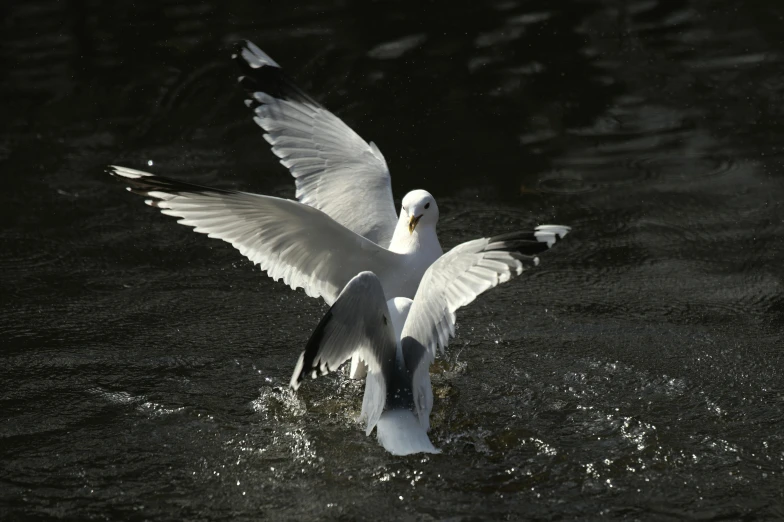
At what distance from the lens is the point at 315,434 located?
482 cm

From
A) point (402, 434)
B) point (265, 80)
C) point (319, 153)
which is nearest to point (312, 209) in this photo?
point (402, 434)

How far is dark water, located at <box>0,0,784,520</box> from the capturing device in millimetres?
4375

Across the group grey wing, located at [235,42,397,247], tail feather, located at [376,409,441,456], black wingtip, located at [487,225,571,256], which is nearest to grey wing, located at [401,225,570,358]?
black wingtip, located at [487,225,571,256]

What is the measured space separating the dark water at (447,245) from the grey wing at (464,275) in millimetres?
579

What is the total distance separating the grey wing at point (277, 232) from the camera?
461 cm

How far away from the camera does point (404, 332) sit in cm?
451

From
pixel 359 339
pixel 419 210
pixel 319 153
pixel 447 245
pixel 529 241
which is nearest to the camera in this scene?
pixel 529 241

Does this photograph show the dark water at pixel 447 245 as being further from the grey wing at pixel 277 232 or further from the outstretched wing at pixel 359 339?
the grey wing at pixel 277 232

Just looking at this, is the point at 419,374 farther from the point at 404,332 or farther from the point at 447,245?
the point at 447,245

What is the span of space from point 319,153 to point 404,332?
6.05 ft

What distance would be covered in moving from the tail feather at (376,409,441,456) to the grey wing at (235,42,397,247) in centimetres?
130

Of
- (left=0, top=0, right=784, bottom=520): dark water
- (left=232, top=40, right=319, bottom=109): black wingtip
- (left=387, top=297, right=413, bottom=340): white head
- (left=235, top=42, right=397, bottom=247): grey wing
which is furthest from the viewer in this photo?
(left=232, top=40, right=319, bottom=109): black wingtip

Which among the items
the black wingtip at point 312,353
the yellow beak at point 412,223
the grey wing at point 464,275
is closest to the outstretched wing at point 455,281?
the grey wing at point 464,275

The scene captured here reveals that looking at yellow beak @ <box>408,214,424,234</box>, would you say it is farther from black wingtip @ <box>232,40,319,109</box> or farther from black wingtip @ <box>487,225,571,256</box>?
black wingtip @ <box>232,40,319,109</box>
